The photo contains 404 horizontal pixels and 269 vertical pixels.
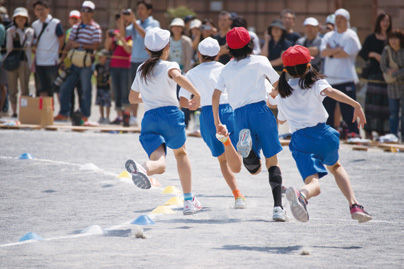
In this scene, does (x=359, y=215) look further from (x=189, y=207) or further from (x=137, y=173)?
(x=137, y=173)

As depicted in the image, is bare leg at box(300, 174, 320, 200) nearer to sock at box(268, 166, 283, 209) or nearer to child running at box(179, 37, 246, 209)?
sock at box(268, 166, 283, 209)

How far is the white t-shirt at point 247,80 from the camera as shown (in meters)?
6.62

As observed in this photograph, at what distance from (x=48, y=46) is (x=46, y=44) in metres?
0.06

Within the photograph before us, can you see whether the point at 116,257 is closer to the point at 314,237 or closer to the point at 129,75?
the point at 314,237

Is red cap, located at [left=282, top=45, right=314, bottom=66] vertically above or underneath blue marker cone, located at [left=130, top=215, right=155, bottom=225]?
above

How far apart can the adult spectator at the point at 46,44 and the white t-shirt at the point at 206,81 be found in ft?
26.1

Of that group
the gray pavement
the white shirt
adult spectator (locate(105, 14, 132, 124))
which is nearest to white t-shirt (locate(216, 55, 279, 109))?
the gray pavement

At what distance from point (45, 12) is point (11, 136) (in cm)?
330

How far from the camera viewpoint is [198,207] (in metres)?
6.89

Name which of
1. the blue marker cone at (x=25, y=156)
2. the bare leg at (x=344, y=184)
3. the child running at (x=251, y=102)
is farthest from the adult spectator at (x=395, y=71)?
the bare leg at (x=344, y=184)

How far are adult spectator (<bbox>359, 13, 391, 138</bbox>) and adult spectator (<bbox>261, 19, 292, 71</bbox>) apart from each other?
1443mm

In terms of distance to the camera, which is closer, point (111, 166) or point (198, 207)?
point (198, 207)

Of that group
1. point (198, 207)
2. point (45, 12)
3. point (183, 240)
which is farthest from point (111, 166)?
point (45, 12)

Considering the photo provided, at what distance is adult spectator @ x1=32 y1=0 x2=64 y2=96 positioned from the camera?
47.9 feet
